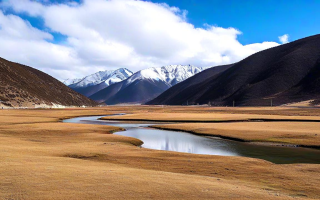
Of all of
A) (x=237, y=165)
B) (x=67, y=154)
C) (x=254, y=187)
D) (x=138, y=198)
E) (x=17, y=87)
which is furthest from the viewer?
(x=17, y=87)

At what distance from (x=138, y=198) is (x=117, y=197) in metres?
0.77

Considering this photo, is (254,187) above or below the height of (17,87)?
below

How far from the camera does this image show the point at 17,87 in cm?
17250

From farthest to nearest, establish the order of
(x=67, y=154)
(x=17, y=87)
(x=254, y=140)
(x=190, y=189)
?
(x=17, y=87)
(x=254, y=140)
(x=67, y=154)
(x=190, y=189)

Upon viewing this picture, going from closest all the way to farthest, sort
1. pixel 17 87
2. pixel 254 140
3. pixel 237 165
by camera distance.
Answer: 1. pixel 237 165
2. pixel 254 140
3. pixel 17 87

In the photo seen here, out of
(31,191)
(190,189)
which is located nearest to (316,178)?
(190,189)

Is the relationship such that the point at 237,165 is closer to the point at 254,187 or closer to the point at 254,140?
the point at 254,187

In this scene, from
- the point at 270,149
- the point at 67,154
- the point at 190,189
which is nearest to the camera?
the point at 190,189

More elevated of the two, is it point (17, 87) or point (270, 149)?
point (17, 87)

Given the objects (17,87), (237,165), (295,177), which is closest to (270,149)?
(237,165)

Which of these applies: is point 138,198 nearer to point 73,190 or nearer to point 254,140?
point 73,190

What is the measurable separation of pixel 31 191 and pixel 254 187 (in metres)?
9.61

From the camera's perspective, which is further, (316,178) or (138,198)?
(316,178)

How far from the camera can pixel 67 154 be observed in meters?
20.5
